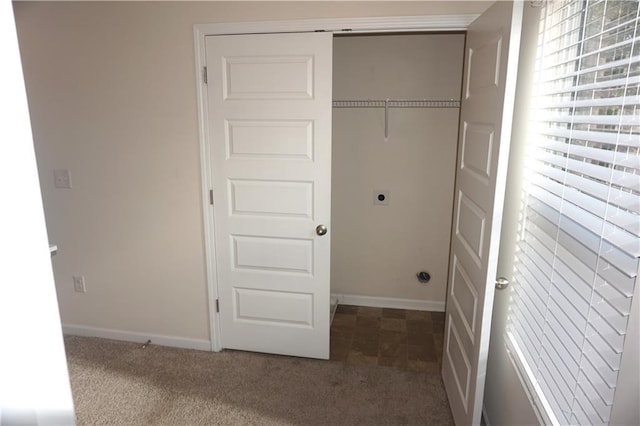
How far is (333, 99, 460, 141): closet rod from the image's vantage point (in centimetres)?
303

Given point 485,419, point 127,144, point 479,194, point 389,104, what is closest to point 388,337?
point 485,419

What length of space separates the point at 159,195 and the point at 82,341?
4.11 ft

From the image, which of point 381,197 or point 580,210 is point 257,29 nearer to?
point 381,197

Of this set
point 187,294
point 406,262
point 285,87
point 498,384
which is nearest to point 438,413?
Result: point 498,384

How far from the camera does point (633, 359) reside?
0.93 meters

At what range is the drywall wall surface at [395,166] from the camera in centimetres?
304

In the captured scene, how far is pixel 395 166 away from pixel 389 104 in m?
0.47

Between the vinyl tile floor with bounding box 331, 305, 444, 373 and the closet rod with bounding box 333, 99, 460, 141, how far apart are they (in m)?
1.43

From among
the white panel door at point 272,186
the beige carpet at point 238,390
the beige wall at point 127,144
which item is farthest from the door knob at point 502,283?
the beige wall at point 127,144

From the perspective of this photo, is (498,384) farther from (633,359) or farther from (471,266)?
(633,359)

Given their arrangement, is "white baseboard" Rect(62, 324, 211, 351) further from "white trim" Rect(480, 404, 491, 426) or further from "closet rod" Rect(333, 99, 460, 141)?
"closet rod" Rect(333, 99, 460, 141)

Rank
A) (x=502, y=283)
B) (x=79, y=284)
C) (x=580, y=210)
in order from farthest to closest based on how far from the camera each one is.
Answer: (x=79, y=284) → (x=502, y=283) → (x=580, y=210)

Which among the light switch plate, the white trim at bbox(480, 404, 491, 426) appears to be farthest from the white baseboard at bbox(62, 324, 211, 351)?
the white trim at bbox(480, 404, 491, 426)

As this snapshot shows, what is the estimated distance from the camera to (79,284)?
2924 mm
